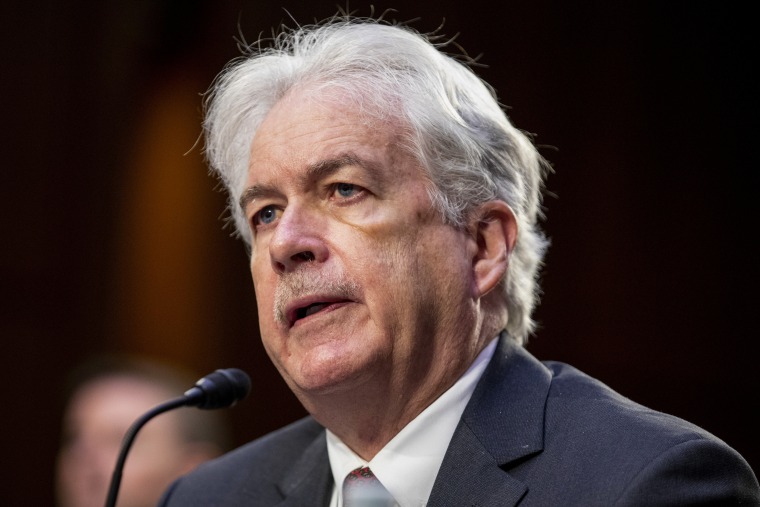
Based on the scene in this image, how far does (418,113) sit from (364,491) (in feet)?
2.83

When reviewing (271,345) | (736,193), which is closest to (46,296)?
(271,345)

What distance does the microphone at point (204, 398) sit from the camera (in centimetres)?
205

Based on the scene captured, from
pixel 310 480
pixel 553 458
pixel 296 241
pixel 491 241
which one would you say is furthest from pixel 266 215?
pixel 553 458

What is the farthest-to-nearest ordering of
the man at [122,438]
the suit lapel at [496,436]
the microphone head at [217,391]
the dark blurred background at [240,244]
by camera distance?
1. the dark blurred background at [240,244]
2. the man at [122,438]
3. the microphone head at [217,391]
4. the suit lapel at [496,436]

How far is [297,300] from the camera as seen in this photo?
6.47 feet

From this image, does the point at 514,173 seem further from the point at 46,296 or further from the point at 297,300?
the point at 46,296

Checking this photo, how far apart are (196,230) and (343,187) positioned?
2804 millimetres

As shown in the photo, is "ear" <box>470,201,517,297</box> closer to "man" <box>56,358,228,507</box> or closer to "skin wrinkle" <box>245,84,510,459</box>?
"skin wrinkle" <box>245,84,510,459</box>

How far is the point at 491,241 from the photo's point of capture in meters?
2.17

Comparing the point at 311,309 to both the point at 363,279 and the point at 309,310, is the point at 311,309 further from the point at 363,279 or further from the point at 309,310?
the point at 363,279

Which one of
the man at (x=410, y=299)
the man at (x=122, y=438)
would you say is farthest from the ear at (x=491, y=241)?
the man at (x=122, y=438)

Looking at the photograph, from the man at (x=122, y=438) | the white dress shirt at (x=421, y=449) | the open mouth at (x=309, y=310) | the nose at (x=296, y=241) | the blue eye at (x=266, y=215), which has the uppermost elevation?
the nose at (x=296, y=241)

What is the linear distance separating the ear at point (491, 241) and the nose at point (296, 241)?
0.38 metres

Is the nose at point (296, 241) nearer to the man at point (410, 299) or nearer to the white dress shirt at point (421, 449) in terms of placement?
the man at point (410, 299)
